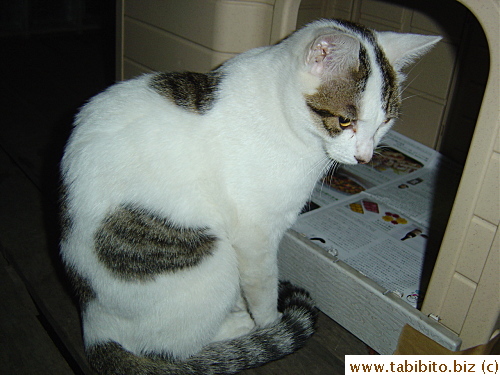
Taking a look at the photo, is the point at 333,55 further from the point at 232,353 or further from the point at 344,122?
the point at 232,353

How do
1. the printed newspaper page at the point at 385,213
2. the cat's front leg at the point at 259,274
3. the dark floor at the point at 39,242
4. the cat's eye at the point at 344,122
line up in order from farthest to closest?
the printed newspaper page at the point at 385,213 < the dark floor at the point at 39,242 < the cat's front leg at the point at 259,274 < the cat's eye at the point at 344,122

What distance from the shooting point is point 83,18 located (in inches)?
162

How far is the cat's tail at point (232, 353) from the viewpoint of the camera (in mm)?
1143

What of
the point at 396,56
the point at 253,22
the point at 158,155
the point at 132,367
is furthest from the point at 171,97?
the point at 132,367

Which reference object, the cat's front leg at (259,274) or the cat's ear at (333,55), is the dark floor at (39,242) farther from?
the cat's ear at (333,55)

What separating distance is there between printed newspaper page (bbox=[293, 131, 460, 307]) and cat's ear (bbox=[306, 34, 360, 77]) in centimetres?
61

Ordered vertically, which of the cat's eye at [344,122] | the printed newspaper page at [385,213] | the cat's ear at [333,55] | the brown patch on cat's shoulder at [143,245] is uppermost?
the cat's ear at [333,55]

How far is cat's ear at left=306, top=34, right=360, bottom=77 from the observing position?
0.96m

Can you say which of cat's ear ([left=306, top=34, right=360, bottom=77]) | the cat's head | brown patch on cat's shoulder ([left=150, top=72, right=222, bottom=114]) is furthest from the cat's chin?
brown patch on cat's shoulder ([left=150, top=72, right=222, bottom=114])

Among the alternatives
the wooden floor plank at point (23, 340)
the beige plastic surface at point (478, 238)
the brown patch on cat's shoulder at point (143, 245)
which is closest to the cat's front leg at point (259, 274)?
the brown patch on cat's shoulder at point (143, 245)

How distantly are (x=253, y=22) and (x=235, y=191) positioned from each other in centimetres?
60

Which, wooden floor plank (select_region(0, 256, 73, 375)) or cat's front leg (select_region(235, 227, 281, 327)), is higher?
cat's front leg (select_region(235, 227, 281, 327))

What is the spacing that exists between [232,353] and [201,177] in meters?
0.49

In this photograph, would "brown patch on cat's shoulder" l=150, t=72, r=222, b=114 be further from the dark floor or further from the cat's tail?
the dark floor
